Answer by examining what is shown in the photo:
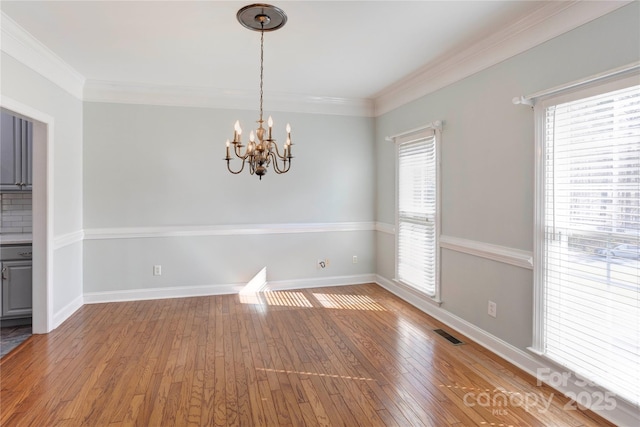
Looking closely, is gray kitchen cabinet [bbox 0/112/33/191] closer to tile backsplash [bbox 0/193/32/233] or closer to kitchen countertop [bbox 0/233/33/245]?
tile backsplash [bbox 0/193/32/233]

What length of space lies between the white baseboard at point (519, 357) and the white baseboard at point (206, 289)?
1.02m

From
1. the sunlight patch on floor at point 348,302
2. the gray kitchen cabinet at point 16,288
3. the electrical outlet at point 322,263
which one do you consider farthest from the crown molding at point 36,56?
the sunlight patch on floor at point 348,302

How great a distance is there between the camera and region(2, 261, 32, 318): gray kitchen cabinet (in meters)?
3.51

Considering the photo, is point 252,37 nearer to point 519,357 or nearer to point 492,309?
point 492,309

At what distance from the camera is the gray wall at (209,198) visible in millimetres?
4250

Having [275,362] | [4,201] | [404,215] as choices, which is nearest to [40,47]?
[4,201]

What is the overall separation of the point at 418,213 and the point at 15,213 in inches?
185

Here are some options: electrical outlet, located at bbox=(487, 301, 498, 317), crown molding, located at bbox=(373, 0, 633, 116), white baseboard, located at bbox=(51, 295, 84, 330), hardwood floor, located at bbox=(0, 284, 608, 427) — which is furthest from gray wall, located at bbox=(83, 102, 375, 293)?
electrical outlet, located at bbox=(487, 301, 498, 317)

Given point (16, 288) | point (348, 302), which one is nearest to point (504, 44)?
point (348, 302)

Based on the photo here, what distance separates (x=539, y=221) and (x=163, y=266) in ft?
13.6

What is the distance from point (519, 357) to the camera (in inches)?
107

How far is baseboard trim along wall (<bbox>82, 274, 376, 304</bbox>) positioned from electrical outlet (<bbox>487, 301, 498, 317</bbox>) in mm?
2287

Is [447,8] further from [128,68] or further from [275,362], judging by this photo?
[128,68]

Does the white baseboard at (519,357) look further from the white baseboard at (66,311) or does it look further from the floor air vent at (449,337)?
the white baseboard at (66,311)
